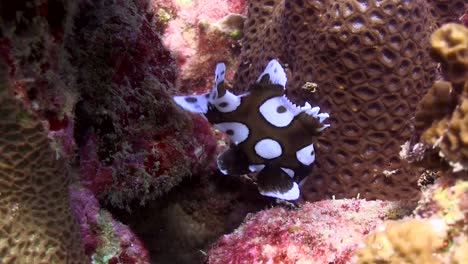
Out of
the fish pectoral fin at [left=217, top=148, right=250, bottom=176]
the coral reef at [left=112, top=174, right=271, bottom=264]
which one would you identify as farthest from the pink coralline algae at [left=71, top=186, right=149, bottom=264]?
the fish pectoral fin at [left=217, top=148, right=250, bottom=176]

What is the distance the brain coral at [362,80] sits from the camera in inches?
139

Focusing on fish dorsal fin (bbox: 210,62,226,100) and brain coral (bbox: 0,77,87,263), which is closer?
brain coral (bbox: 0,77,87,263)

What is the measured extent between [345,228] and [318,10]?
1.91 metres

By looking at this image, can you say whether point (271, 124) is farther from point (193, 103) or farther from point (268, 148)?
point (193, 103)

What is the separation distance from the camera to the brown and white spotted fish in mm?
3609

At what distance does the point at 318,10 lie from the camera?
3756 millimetres

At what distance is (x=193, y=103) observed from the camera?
3.42 m

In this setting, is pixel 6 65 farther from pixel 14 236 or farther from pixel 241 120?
pixel 241 120

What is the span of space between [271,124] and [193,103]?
70cm

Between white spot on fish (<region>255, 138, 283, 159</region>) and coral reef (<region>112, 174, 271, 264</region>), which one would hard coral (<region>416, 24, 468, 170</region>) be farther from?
coral reef (<region>112, 174, 271, 264</region>)

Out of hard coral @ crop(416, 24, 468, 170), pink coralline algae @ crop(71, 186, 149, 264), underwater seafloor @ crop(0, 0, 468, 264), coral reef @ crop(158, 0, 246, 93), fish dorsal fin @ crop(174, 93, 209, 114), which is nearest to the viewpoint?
hard coral @ crop(416, 24, 468, 170)

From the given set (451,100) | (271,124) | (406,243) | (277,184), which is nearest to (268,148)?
(271,124)

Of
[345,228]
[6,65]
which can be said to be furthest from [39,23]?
[345,228]

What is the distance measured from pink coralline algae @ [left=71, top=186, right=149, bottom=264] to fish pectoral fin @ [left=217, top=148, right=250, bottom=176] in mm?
1074
